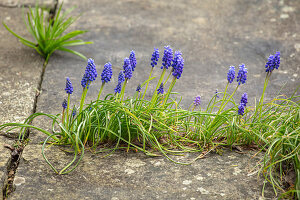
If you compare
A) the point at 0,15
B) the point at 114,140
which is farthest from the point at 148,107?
the point at 0,15

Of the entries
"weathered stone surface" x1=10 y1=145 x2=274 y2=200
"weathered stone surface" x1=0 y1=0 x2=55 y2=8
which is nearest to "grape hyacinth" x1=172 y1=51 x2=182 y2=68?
"weathered stone surface" x1=10 y1=145 x2=274 y2=200

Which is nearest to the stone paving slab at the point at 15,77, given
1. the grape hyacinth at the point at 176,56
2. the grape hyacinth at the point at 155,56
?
the grape hyacinth at the point at 155,56

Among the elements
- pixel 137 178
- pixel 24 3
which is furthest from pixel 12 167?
pixel 24 3

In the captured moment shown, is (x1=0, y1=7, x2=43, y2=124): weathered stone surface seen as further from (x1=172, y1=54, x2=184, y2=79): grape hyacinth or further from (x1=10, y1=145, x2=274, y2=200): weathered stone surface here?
(x1=172, y1=54, x2=184, y2=79): grape hyacinth

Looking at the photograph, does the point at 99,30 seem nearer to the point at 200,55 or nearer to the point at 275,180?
the point at 200,55

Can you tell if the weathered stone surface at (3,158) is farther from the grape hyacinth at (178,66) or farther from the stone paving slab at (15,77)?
the grape hyacinth at (178,66)

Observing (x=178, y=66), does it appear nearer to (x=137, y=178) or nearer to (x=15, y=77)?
(x=137, y=178)
